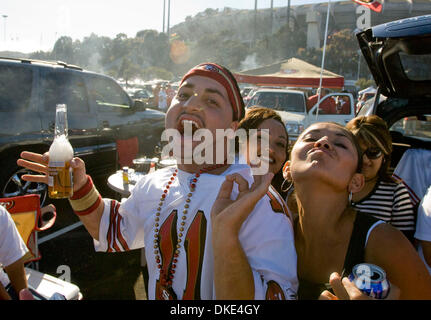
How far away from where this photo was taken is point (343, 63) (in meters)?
58.6

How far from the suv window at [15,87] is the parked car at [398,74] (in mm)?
4209

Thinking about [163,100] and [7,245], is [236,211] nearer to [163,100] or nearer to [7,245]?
[7,245]

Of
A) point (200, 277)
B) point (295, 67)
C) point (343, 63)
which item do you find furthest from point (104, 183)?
point (343, 63)

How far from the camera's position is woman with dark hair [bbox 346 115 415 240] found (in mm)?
1961

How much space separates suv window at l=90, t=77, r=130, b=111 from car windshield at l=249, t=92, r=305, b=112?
174 inches

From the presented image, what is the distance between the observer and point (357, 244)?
4.55 feet

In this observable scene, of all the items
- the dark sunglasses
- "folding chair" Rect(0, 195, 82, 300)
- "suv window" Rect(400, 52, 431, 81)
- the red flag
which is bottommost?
"folding chair" Rect(0, 195, 82, 300)

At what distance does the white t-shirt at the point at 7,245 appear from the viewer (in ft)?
6.32

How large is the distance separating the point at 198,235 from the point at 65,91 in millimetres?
4691

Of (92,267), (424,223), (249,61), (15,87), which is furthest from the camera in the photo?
(249,61)

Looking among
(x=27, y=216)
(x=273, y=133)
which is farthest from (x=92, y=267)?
(x=273, y=133)

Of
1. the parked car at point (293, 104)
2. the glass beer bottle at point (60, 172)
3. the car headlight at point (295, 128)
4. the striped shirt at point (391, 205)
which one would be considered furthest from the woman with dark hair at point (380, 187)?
the parked car at point (293, 104)

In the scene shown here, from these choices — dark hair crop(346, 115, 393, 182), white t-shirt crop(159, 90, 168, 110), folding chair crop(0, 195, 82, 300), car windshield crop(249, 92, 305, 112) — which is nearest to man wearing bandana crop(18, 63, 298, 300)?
folding chair crop(0, 195, 82, 300)

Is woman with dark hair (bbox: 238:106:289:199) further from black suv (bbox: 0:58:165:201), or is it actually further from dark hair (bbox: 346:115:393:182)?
black suv (bbox: 0:58:165:201)
